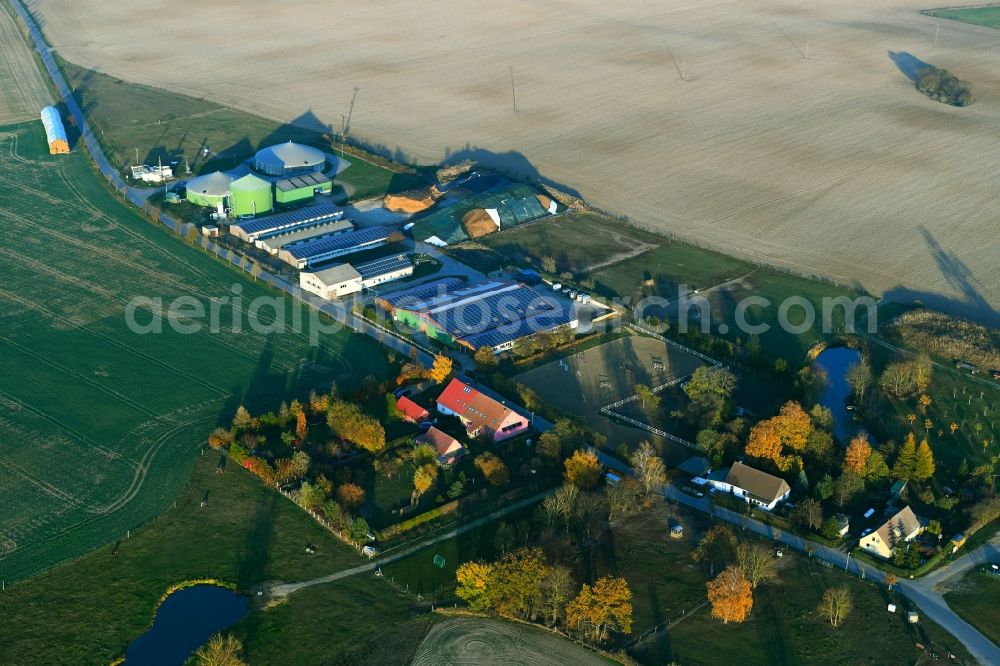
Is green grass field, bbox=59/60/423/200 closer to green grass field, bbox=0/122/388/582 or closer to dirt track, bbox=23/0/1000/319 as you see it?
dirt track, bbox=23/0/1000/319

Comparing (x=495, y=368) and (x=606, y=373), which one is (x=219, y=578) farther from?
(x=606, y=373)

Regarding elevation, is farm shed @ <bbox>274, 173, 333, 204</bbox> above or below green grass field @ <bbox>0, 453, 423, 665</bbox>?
above

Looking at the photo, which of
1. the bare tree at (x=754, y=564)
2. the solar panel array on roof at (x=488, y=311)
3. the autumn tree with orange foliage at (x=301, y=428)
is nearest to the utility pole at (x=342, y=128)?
the solar panel array on roof at (x=488, y=311)

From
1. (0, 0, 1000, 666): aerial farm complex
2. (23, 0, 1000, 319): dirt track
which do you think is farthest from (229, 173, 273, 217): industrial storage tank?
(23, 0, 1000, 319): dirt track

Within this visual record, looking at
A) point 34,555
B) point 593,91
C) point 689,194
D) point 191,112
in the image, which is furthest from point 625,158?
point 34,555

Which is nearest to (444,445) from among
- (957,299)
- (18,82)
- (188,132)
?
(957,299)
